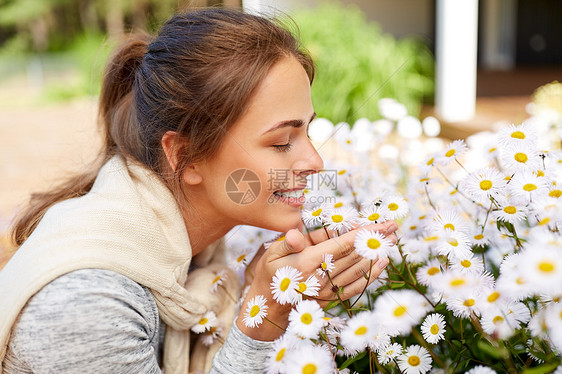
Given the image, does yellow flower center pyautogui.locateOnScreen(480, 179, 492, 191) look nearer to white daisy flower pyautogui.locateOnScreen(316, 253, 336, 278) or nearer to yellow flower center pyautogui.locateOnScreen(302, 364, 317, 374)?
white daisy flower pyautogui.locateOnScreen(316, 253, 336, 278)

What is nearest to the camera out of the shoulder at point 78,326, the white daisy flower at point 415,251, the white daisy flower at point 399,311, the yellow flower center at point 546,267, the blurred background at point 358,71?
Answer: the yellow flower center at point 546,267

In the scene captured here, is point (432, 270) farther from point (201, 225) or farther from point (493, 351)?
point (201, 225)

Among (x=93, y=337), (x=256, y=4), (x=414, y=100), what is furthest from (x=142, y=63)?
(x=414, y=100)

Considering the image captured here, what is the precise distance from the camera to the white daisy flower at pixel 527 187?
2.80ft

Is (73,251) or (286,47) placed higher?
(286,47)

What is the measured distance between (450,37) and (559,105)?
1.46 m

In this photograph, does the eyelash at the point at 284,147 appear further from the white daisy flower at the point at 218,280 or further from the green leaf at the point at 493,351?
the green leaf at the point at 493,351

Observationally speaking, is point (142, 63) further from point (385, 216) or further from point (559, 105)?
point (559, 105)

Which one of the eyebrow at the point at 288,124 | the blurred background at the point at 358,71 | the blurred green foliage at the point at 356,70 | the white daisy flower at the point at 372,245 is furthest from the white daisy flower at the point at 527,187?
the blurred green foliage at the point at 356,70

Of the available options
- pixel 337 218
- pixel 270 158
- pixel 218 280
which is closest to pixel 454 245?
pixel 337 218

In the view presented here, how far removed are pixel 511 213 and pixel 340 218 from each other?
29 cm

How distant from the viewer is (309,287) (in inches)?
33.7

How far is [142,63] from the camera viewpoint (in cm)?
126

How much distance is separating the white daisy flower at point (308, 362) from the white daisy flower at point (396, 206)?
1.07 ft
